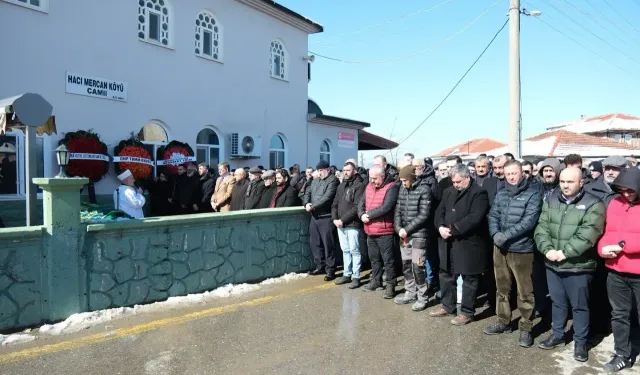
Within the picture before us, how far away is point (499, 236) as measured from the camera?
191 inches

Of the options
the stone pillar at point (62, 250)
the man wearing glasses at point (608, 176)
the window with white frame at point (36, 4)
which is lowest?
the stone pillar at point (62, 250)

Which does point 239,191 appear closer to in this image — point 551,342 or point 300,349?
point 300,349

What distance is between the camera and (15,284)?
477 cm

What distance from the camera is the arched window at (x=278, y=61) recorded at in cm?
1589

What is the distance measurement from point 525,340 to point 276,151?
1228 cm

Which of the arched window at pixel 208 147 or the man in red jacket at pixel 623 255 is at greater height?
the arched window at pixel 208 147

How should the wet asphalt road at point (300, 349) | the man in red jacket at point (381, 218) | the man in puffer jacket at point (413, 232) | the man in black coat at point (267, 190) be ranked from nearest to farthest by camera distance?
the wet asphalt road at point (300, 349) → the man in puffer jacket at point (413, 232) → the man in red jacket at point (381, 218) → the man in black coat at point (267, 190)

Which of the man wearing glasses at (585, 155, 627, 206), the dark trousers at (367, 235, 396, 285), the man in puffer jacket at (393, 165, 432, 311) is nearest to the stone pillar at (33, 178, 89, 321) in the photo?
the dark trousers at (367, 235, 396, 285)

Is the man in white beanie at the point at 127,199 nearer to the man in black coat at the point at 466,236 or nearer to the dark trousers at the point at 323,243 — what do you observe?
the dark trousers at the point at 323,243

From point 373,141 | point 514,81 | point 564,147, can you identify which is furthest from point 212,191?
point 564,147

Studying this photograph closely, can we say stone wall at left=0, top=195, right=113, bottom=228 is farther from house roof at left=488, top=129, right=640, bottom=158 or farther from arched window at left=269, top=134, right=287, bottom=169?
house roof at left=488, top=129, right=640, bottom=158

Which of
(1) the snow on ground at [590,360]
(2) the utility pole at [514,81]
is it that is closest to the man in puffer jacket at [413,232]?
(1) the snow on ground at [590,360]

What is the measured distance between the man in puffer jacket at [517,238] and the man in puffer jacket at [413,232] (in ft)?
3.40

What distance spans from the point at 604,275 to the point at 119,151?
9.52m
